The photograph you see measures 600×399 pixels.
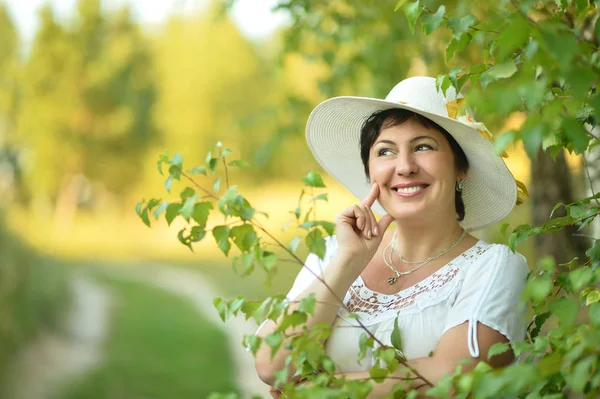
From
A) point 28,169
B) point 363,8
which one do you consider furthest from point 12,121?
point 363,8

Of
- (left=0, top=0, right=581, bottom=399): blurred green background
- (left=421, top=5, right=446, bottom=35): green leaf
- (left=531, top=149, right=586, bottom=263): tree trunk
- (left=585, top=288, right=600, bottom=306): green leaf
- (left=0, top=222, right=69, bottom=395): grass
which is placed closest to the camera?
(left=421, top=5, right=446, bottom=35): green leaf

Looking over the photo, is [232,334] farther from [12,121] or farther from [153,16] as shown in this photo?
[153,16]

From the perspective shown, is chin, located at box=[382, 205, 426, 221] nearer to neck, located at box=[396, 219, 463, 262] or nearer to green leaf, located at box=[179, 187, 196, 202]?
neck, located at box=[396, 219, 463, 262]

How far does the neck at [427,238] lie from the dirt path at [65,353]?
924cm

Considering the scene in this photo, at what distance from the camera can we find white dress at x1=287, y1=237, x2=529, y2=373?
1.67m

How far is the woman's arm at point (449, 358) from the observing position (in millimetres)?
1600

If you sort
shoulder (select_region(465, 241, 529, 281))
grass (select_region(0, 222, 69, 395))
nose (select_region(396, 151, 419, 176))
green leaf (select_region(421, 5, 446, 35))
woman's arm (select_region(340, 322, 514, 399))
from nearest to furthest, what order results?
1. green leaf (select_region(421, 5, 446, 35))
2. woman's arm (select_region(340, 322, 514, 399))
3. shoulder (select_region(465, 241, 529, 281))
4. nose (select_region(396, 151, 419, 176))
5. grass (select_region(0, 222, 69, 395))

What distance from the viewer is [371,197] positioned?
6.28ft

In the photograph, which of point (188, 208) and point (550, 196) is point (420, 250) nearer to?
point (188, 208)

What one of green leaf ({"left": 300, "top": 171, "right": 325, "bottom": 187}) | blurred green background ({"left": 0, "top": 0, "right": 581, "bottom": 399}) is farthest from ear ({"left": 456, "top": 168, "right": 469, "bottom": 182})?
blurred green background ({"left": 0, "top": 0, "right": 581, "bottom": 399})

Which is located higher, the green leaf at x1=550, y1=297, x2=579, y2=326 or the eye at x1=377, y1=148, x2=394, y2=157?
the eye at x1=377, y1=148, x2=394, y2=157

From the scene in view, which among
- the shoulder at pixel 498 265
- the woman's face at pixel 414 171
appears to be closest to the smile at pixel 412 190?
the woman's face at pixel 414 171

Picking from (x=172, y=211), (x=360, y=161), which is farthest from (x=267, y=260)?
(x=360, y=161)

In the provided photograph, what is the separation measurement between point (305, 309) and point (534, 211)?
2.09m
